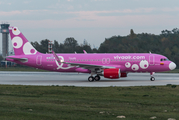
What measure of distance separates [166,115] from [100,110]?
2848 millimetres

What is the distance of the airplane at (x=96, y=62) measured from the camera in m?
33.4

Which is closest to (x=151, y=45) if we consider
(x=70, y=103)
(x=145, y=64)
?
(x=145, y=64)

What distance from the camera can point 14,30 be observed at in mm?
36719

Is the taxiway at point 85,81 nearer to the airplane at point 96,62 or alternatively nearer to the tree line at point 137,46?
the airplane at point 96,62

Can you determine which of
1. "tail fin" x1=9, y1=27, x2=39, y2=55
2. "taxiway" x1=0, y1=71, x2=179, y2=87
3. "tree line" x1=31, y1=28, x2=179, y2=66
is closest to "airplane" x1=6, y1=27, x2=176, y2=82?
"tail fin" x1=9, y1=27, x2=39, y2=55

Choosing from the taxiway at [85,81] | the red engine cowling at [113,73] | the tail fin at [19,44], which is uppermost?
the tail fin at [19,44]

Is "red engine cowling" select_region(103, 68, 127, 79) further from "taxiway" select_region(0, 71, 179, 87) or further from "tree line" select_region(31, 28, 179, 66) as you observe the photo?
"tree line" select_region(31, 28, 179, 66)

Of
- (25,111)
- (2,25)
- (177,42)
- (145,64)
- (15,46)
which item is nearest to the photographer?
(25,111)

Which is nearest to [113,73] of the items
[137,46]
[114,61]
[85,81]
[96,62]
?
[114,61]

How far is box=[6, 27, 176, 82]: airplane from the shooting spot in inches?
1314

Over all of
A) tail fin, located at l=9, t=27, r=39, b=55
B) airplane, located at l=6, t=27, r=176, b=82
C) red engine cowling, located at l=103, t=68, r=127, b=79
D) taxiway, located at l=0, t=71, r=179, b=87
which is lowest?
taxiway, located at l=0, t=71, r=179, b=87

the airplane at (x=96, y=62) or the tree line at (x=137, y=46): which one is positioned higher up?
the tree line at (x=137, y=46)

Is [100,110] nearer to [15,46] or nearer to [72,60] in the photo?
[72,60]

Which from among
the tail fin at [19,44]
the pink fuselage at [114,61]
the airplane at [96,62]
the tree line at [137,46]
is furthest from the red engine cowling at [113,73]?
the tree line at [137,46]
